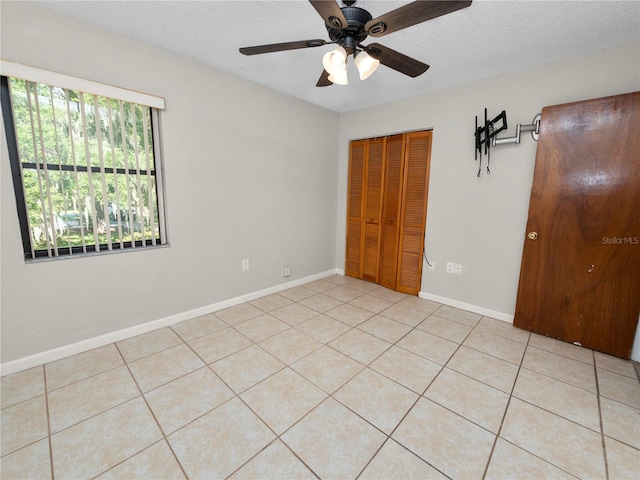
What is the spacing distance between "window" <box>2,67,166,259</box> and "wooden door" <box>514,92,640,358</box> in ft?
11.3

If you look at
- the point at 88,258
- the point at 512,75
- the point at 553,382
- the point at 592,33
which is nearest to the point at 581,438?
the point at 553,382

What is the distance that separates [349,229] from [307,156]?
126cm

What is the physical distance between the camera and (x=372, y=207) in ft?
12.4

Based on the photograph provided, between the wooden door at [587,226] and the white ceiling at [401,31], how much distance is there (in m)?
0.50

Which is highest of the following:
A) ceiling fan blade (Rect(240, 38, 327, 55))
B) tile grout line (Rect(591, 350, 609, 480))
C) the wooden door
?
ceiling fan blade (Rect(240, 38, 327, 55))

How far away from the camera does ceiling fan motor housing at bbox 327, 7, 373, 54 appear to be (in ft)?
4.88

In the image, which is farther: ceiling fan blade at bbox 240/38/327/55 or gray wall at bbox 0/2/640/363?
gray wall at bbox 0/2/640/363

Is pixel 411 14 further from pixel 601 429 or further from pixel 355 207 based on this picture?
pixel 355 207

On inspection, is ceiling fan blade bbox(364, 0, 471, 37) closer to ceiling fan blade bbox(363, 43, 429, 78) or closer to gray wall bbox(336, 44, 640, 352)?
ceiling fan blade bbox(363, 43, 429, 78)

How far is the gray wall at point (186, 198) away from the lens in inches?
72.8

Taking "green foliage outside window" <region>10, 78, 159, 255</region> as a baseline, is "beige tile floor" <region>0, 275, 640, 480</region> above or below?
below

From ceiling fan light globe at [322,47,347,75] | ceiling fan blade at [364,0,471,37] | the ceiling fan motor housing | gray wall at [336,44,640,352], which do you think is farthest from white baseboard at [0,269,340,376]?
ceiling fan blade at [364,0,471,37]

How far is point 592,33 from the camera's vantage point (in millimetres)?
1928

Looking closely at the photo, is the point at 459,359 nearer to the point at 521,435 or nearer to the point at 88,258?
the point at 521,435
